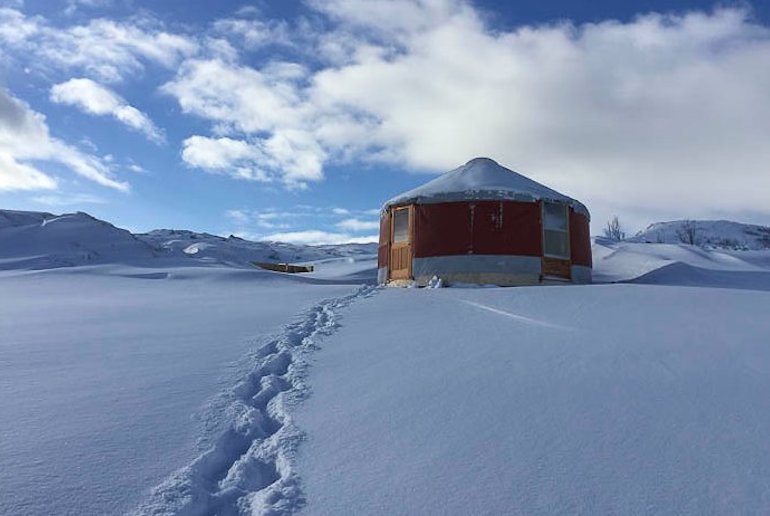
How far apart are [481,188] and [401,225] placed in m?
1.86

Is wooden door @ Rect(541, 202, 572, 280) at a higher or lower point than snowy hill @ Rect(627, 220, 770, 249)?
lower

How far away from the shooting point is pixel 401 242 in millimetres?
12133

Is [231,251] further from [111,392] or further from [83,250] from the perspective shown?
[111,392]

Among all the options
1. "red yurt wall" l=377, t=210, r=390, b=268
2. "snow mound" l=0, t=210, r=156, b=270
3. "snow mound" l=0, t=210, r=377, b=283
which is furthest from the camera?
"snow mound" l=0, t=210, r=156, b=270

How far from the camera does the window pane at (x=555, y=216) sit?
11.7 metres

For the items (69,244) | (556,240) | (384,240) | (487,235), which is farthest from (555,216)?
(69,244)

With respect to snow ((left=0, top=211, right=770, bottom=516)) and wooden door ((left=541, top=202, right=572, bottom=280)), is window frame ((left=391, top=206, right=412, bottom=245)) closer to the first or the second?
wooden door ((left=541, top=202, right=572, bottom=280))

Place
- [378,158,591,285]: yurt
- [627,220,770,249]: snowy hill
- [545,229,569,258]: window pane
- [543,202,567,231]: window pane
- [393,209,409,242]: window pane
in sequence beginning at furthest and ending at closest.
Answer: [627,220,770,249]: snowy hill → [393,209,409,242]: window pane → [543,202,567,231]: window pane → [545,229,569,258]: window pane → [378,158,591,285]: yurt

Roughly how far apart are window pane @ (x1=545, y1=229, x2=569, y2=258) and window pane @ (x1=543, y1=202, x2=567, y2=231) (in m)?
0.12

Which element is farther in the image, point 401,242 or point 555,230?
point 401,242

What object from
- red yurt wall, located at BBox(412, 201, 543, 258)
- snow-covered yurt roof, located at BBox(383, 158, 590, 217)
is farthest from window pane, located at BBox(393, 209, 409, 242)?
red yurt wall, located at BBox(412, 201, 543, 258)

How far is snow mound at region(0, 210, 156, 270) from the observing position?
19.2m

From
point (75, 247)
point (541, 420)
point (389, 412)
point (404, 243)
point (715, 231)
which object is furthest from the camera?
point (715, 231)

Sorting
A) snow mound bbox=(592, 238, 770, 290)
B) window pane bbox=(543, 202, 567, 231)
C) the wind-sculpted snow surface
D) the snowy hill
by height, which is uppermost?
the snowy hill
